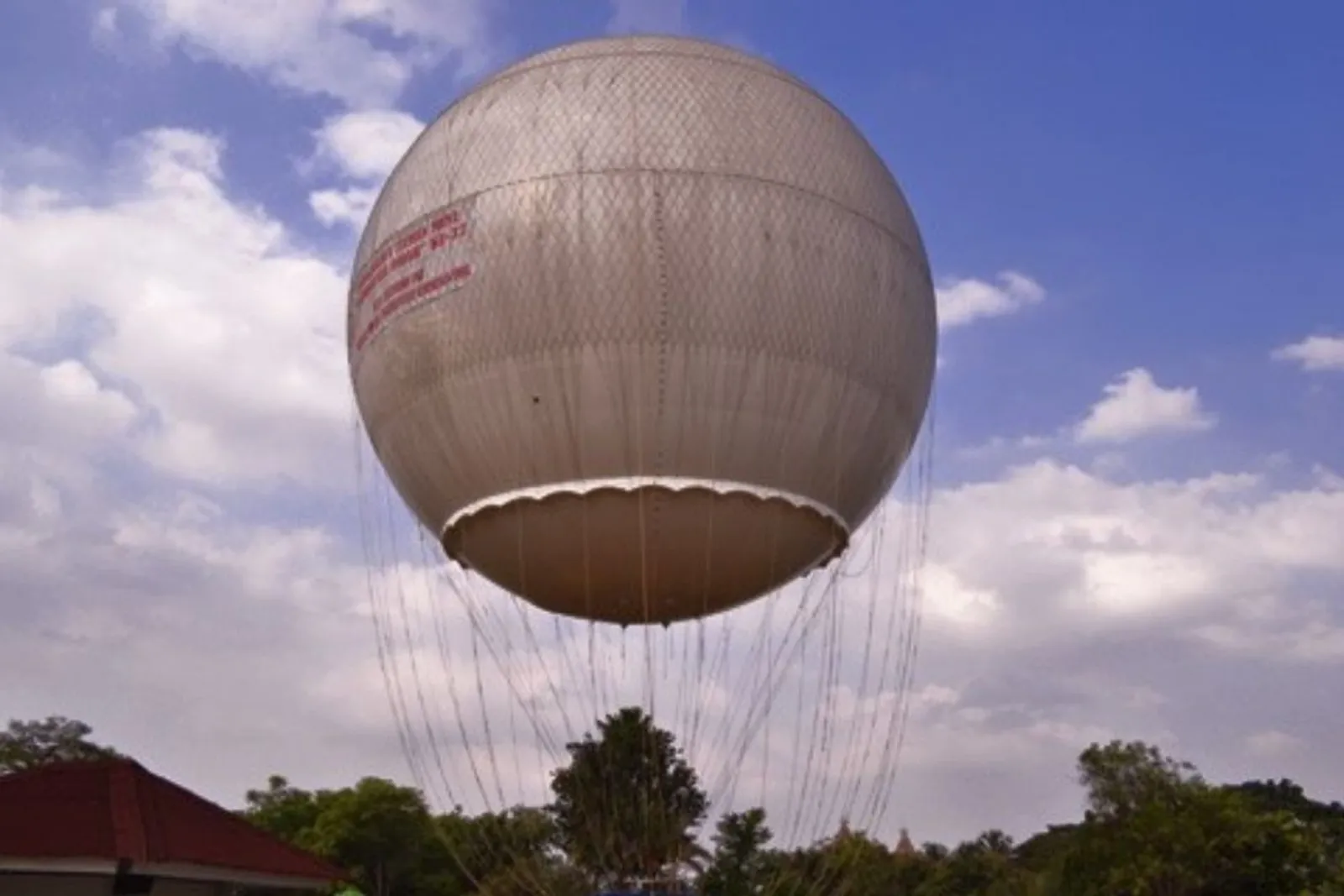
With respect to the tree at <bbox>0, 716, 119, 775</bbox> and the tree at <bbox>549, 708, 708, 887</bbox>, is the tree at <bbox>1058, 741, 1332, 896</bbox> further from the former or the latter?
the tree at <bbox>0, 716, 119, 775</bbox>

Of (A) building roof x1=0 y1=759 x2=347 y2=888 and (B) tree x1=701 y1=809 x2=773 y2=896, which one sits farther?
(B) tree x1=701 y1=809 x2=773 y2=896

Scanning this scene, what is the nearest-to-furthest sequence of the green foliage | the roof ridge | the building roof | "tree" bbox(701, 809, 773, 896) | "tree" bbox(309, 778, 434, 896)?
the building roof → the roof ridge → the green foliage → "tree" bbox(701, 809, 773, 896) → "tree" bbox(309, 778, 434, 896)

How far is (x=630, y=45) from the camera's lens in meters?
17.7

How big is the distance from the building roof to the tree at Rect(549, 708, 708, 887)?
4.27 metres

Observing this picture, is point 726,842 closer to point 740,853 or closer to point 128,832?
point 740,853

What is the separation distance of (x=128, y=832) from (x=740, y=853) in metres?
26.8

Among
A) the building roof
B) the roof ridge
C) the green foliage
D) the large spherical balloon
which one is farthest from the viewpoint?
the green foliage

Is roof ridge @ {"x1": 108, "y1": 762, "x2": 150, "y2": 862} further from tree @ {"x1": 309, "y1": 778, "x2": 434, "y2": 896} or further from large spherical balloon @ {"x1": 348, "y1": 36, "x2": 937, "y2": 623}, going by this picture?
tree @ {"x1": 309, "y1": 778, "x2": 434, "y2": 896}

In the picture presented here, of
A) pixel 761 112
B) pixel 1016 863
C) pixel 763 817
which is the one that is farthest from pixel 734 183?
pixel 1016 863

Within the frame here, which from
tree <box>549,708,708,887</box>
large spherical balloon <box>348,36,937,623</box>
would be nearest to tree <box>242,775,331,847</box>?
tree <box>549,708,708,887</box>

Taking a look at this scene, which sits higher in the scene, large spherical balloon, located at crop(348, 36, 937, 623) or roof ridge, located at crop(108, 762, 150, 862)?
large spherical balloon, located at crop(348, 36, 937, 623)

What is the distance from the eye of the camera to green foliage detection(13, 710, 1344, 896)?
2072 cm

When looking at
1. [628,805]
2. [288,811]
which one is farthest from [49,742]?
[628,805]

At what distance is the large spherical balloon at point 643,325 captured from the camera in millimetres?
15891
